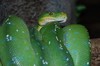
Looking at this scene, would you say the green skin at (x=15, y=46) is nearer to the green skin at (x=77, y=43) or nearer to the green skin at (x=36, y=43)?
the green skin at (x=36, y=43)

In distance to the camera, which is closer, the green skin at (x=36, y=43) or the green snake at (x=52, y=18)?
the green skin at (x=36, y=43)

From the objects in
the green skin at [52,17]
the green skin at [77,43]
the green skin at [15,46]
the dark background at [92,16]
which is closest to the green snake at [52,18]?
the green skin at [52,17]

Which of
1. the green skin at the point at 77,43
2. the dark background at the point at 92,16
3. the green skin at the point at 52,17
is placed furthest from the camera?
the dark background at the point at 92,16

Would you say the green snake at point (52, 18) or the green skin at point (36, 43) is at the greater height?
the green skin at point (36, 43)

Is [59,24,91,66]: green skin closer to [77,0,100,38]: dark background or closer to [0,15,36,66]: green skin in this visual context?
[0,15,36,66]: green skin

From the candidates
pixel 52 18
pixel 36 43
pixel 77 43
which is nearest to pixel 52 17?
pixel 52 18

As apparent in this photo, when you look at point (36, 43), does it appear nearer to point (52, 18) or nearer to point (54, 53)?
point (54, 53)

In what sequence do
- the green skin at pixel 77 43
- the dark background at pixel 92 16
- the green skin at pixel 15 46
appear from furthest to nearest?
the dark background at pixel 92 16
the green skin at pixel 77 43
the green skin at pixel 15 46

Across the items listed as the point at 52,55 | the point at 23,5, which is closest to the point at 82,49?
the point at 52,55
